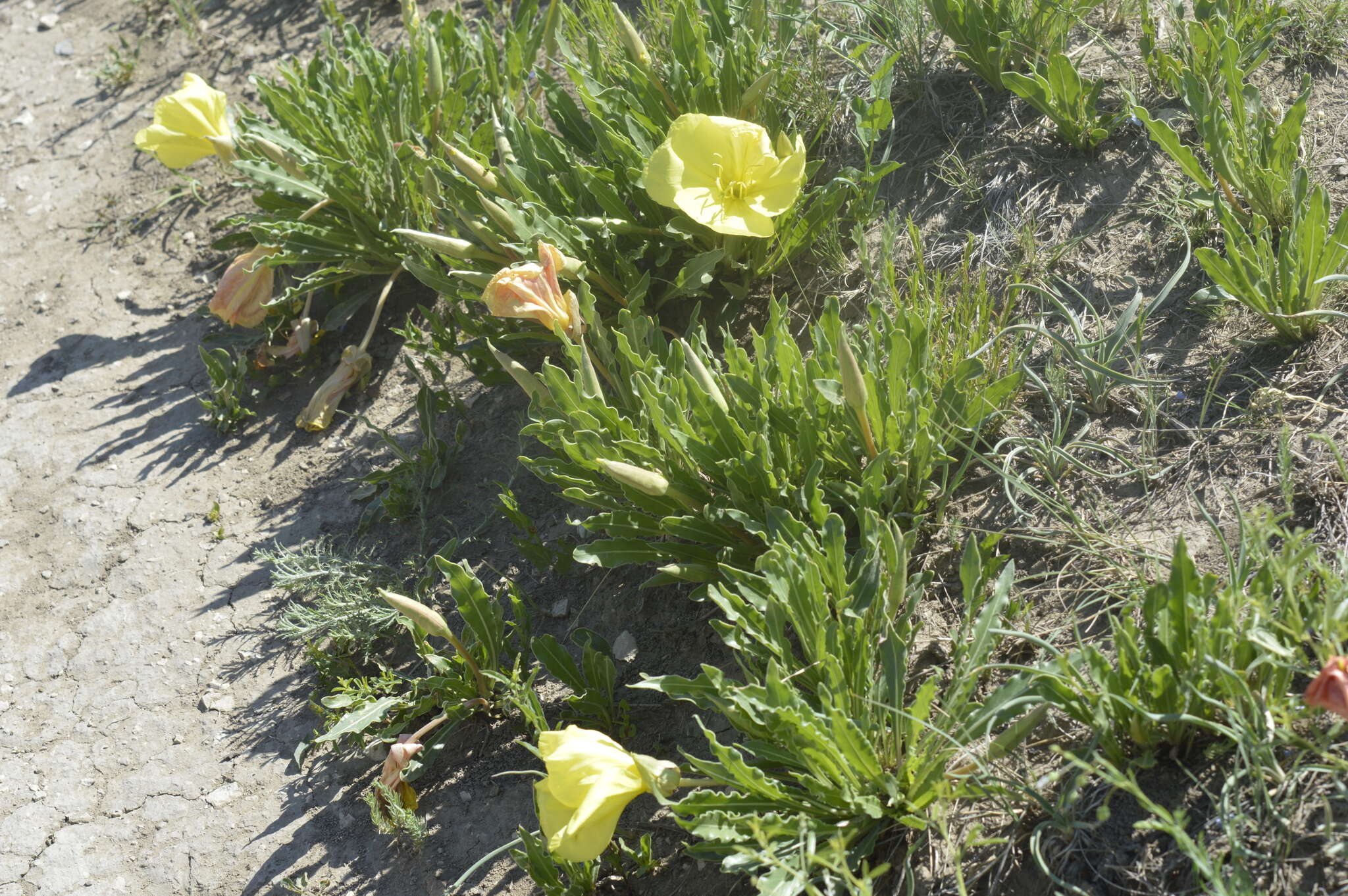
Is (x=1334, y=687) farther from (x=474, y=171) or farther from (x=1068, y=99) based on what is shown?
(x=474, y=171)

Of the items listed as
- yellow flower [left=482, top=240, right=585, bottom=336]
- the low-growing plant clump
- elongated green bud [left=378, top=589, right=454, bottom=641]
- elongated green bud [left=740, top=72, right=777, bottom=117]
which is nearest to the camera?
the low-growing plant clump

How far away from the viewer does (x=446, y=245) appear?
2.50 metres

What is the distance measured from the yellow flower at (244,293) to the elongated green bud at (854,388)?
202cm

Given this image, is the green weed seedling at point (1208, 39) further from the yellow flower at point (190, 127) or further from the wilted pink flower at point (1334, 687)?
the yellow flower at point (190, 127)

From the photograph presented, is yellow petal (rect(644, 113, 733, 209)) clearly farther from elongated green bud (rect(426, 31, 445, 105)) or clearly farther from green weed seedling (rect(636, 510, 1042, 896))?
elongated green bud (rect(426, 31, 445, 105))

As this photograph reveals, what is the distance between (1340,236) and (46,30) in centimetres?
518

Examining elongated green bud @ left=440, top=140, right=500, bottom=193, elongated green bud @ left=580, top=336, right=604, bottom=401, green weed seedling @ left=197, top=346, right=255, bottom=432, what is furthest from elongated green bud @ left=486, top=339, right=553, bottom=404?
green weed seedling @ left=197, top=346, right=255, bottom=432

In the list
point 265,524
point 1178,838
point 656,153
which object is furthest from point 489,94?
point 1178,838

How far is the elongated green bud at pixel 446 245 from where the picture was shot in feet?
8.09

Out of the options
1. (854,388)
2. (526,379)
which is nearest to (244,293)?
(526,379)

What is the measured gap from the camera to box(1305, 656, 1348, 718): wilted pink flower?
1276 mm

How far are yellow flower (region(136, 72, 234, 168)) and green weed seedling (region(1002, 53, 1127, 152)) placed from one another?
230cm

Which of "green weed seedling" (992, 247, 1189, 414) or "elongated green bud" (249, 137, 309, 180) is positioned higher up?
"elongated green bud" (249, 137, 309, 180)

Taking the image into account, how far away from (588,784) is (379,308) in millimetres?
1863
